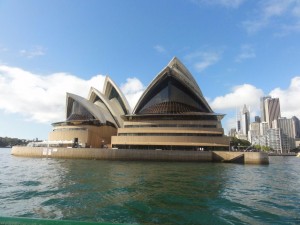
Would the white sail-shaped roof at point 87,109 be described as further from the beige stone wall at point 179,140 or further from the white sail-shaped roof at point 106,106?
the beige stone wall at point 179,140

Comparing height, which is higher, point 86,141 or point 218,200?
point 86,141

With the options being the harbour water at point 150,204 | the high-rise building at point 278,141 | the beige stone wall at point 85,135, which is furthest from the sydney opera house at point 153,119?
the high-rise building at point 278,141

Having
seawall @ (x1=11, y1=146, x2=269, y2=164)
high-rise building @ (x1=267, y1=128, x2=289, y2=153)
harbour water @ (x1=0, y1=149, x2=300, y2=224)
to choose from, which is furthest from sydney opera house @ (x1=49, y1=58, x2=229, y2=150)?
high-rise building @ (x1=267, y1=128, x2=289, y2=153)

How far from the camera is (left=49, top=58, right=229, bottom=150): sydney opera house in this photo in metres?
53.2

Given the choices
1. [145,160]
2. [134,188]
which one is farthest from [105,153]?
[134,188]

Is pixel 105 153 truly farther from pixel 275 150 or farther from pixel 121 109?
pixel 275 150

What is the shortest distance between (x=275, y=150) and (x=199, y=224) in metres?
185

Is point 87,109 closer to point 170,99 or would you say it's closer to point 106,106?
point 106,106

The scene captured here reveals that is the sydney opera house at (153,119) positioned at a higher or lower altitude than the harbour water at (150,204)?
higher

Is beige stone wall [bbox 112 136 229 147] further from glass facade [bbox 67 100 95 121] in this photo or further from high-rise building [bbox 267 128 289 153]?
high-rise building [bbox 267 128 289 153]

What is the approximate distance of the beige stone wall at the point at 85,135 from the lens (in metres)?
60.8

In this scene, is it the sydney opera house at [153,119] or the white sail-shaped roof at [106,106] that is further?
the white sail-shaped roof at [106,106]

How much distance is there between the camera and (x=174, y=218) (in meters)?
9.59

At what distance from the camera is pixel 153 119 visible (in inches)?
2286
